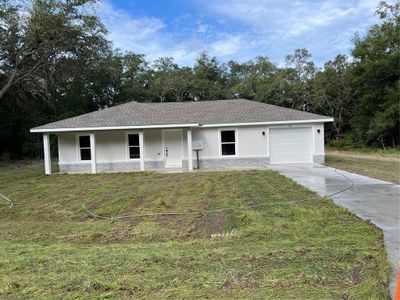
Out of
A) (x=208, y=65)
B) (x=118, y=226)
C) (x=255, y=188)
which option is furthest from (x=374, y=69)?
(x=118, y=226)

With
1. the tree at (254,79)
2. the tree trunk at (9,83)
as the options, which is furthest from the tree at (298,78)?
the tree trunk at (9,83)

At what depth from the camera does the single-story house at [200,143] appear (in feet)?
54.7

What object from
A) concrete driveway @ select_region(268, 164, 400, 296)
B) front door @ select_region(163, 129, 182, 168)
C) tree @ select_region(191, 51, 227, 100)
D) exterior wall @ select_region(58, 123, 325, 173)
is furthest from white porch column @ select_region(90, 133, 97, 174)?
tree @ select_region(191, 51, 227, 100)

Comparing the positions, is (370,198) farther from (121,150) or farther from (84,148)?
(84,148)

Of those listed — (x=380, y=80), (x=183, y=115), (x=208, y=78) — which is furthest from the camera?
(x=208, y=78)

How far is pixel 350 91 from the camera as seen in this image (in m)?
32.3

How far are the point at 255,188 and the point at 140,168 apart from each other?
27.2 ft

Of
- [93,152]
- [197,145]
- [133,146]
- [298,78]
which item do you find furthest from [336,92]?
[93,152]

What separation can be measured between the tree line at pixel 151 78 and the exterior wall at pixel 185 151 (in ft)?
28.0

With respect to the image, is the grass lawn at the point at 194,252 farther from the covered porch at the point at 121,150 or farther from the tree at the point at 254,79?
the tree at the point at 254,79

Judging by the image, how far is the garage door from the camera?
16.9 metres

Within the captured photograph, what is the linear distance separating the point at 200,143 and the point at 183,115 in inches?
96.7

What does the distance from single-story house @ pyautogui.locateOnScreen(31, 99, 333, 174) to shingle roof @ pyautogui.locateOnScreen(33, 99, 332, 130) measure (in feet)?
0.17

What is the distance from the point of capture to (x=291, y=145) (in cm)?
1684
